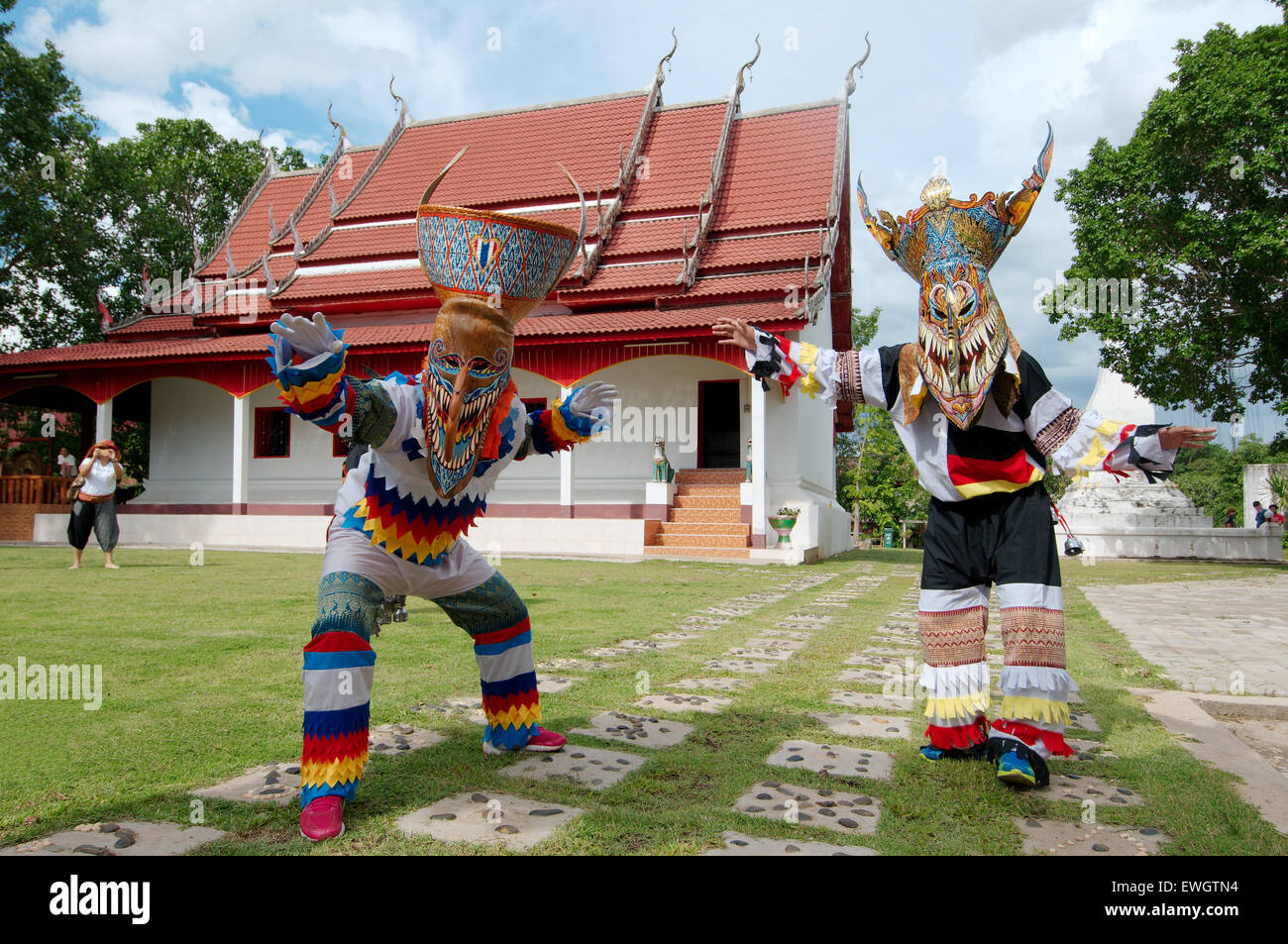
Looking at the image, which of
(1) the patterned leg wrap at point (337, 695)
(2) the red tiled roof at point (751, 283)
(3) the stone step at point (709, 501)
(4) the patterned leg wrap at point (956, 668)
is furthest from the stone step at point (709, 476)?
(1) the patterned leg wrap at point (337, 695)

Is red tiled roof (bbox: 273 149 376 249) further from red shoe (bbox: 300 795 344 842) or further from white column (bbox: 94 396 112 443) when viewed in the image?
red shoe (bbox: 300 795 344 842)

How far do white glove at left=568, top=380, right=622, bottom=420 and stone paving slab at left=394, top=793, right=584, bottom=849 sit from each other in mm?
1469

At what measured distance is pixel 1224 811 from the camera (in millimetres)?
2486

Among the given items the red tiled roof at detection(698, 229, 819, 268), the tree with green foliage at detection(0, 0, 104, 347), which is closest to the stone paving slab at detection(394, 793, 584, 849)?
the red tiled roof at detection(698, 229, 819, 268)

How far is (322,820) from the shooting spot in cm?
221

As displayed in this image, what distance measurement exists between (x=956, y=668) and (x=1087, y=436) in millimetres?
980

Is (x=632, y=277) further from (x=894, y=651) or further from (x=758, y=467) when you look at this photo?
(x=894, y=651)

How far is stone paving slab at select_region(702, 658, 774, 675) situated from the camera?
4.62m

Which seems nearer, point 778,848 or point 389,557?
point 778,848

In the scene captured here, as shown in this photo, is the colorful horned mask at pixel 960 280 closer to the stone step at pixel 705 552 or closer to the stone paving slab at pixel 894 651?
the stone paving slab at pixel 894 651

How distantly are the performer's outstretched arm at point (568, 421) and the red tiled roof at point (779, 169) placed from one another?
13.9 metres

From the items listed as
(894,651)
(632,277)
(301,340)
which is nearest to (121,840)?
(301,340)

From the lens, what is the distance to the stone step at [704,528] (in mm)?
13336
